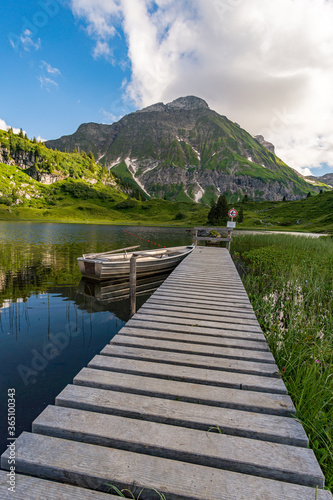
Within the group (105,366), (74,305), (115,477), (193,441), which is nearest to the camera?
(115,477)

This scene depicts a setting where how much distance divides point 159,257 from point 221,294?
8.89 m

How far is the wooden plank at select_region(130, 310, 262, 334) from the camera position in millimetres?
5738

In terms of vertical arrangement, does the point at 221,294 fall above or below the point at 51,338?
above

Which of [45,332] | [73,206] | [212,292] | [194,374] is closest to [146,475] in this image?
[194,374]

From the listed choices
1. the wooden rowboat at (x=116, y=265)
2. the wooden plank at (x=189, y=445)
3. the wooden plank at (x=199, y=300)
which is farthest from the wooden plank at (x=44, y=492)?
the wooden rowboat at (x=116, y=265)

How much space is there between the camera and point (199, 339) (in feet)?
16.7

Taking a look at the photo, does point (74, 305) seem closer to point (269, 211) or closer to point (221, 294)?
point (221, 294)

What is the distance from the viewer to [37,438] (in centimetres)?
262

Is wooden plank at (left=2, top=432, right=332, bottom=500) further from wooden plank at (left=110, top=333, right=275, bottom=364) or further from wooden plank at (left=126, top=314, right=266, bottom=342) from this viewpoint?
wooden plank at (left=126, top=314, right=266, bottom=342)

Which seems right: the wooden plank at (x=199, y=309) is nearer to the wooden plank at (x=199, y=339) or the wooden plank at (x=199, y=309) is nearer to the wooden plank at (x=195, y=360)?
the wooden plank at (x=199, y=339)

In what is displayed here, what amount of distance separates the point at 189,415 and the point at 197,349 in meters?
1.76

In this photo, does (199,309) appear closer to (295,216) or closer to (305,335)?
(305,335)

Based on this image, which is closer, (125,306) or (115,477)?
(115,477)

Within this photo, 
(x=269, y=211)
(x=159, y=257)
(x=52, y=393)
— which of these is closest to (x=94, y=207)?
(x=269, y=211)
